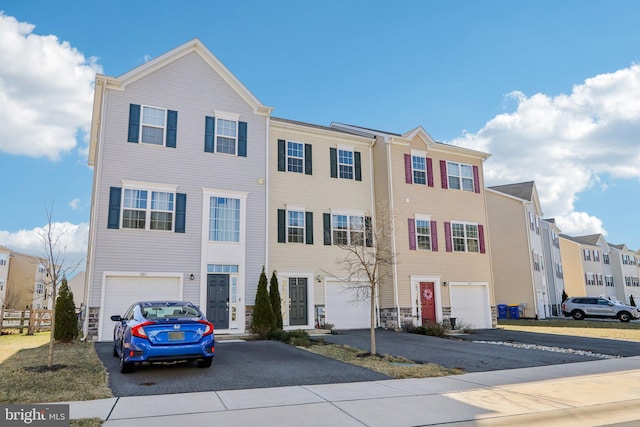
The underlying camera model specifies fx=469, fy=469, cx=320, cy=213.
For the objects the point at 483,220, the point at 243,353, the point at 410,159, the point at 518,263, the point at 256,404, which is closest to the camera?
the point at 256,404

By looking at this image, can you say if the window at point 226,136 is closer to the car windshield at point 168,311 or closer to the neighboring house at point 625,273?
the car windshield at point 168,311

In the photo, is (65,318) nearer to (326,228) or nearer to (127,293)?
(127,293)

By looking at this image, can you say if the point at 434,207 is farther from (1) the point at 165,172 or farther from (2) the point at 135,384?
(2) the point at 135,384

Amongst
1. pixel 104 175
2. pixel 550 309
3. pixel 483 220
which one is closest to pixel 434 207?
pixel 483 220

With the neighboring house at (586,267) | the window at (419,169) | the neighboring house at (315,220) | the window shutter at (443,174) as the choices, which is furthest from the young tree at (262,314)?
the neighboring house at (586,267)

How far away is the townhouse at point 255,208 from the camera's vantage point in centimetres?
1712

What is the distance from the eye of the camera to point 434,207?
23.6m

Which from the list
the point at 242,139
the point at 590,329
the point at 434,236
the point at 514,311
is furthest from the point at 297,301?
the point at 514,311

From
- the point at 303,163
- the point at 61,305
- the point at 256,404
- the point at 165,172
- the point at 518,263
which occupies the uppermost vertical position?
the point at 303,163

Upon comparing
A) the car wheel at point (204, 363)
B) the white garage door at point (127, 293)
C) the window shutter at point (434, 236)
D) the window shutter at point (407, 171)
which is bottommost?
the car wheel at point (204, 363)

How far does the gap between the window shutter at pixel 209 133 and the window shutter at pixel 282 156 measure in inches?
124

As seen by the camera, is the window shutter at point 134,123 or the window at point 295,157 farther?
the window at point 295,157

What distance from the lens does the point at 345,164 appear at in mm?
22672

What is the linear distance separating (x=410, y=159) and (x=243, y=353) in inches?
548
